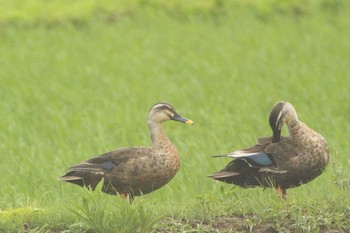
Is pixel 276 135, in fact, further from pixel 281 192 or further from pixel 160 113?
pixel 160 113

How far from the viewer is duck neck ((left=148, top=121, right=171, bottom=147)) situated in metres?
8.07

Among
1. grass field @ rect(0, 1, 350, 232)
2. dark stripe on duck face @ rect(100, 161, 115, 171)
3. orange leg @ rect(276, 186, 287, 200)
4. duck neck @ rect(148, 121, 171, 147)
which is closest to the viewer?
grass field @ rect(0, 1, 350, 232)

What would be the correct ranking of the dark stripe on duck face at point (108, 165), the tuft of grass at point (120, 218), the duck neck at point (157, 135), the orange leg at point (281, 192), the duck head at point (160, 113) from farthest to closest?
the duck head at point (160, 113)
the duck neck at point (157, 135)
the dark stripe on duck face at point (108, 165)
the orange leg at point (281, 192)
the tuft of grass at point (120, 218)

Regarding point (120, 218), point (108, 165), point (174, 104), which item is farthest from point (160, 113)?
point (174, 104)

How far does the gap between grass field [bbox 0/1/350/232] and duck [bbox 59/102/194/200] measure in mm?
149

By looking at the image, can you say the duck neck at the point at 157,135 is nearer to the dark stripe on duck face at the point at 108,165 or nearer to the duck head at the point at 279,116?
the dark stripe on duck face at the point at 108,165

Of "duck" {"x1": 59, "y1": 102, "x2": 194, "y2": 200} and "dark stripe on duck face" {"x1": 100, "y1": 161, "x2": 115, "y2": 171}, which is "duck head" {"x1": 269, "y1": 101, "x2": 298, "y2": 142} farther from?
"dark stripe on duck face" {"x1": 100, "y1": 161, "x2": 115, "y2": 171}

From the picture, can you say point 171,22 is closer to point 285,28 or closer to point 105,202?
point 285,28

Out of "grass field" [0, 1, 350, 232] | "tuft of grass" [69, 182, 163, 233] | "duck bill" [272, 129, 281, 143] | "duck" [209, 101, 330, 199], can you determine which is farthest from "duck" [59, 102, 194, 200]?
"tuft of grass" [69, 182, 163, 233]

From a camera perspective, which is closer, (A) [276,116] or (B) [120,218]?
(B) [120,218]

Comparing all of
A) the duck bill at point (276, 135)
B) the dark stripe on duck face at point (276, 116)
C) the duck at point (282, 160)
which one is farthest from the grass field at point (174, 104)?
the dark stripe on duck face at point (276, 116)

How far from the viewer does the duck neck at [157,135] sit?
26.5 ft

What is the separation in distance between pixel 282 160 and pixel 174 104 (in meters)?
5.33

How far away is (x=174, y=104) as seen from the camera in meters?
13.0
